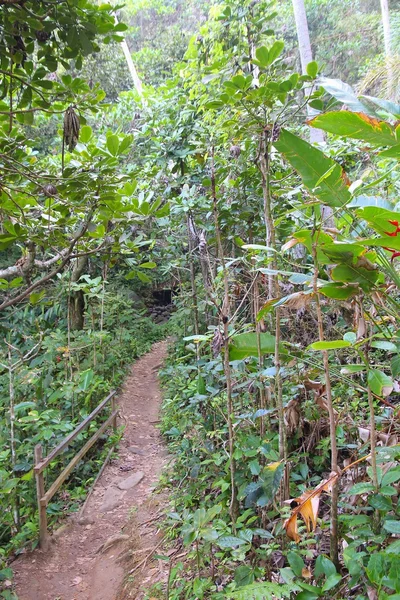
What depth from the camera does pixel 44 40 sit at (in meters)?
2.01

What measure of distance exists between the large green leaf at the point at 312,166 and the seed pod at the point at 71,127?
3.80 feet

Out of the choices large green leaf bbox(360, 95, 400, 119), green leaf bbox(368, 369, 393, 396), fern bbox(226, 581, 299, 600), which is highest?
large green leaf bbox(360, 95, 400, 119)

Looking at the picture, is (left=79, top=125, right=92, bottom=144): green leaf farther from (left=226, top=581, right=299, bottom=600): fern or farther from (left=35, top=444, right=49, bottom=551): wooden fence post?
(left=35, top=444, right=49, bottom=551): wooden fence post


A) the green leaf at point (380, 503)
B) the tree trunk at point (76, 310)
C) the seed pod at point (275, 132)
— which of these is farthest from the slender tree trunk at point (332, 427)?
the tree trunk at point (76, 310)

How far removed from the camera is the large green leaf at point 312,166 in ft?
5.65

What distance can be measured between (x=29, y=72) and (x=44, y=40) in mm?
202

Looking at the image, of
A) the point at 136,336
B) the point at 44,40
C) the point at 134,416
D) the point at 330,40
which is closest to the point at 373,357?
the point at 44,40

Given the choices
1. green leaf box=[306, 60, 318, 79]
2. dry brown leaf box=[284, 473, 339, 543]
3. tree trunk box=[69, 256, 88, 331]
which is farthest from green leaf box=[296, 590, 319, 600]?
tree trunk box=[69, 256, 88, 331]

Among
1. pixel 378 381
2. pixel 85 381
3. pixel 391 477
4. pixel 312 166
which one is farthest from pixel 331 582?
pixel 85 381

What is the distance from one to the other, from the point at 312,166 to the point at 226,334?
1.00m

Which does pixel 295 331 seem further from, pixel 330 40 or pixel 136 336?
pixel 330 40

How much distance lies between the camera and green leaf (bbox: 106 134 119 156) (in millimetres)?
1969

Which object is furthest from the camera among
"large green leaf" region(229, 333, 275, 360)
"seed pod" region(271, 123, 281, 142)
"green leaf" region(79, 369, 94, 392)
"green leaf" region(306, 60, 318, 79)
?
"green leaf" region(79, 369, 94, 392)

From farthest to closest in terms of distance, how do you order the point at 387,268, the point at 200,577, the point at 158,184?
1. the point at 158,184
2. the point at 200,577
3. the point at 387,268
